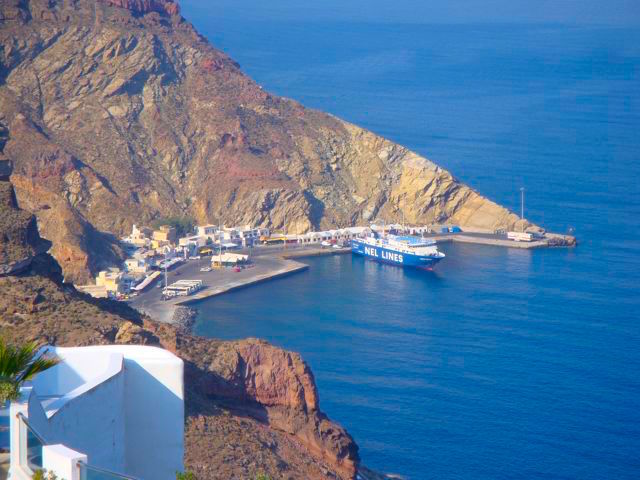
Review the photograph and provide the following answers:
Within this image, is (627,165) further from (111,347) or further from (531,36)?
(531,36)

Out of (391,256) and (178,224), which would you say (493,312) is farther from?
(178,224)

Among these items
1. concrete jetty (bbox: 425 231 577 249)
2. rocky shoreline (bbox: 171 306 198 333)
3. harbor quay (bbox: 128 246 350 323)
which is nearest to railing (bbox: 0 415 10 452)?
rocky shoreline (bbox: 171 306 198 333)

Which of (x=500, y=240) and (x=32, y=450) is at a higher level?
(x=500, y=240)

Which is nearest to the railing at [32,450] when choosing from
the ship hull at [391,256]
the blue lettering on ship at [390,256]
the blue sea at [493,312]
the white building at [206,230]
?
the blue sea at [493,312]

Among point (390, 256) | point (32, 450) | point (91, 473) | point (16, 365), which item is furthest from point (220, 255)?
point (91, 473)

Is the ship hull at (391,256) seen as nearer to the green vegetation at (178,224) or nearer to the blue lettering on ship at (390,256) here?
the blue lettering on ship at (390,256)

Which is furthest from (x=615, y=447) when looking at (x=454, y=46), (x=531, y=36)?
(x=531, y=36)

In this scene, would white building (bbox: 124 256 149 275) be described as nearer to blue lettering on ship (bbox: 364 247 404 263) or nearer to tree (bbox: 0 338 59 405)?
blue lettering on ship (bbox: 364 247 404 263)

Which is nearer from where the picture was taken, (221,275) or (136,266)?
(136,266)
